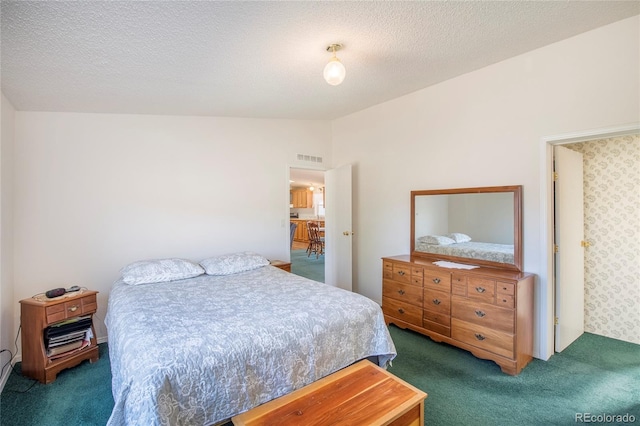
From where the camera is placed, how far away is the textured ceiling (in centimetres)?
170

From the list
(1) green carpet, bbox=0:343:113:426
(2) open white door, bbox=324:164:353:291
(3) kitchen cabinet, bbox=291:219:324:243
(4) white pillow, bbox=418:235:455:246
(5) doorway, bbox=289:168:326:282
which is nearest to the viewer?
(1) green carpet, bbox=0:343:113:426

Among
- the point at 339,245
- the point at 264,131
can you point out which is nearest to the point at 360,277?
the point at 339,245

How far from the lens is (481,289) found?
2615 millimetres

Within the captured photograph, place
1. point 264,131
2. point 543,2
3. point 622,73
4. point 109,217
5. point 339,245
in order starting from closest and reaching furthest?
point 543,2 → point 622,73 → point 109,217 → point 264,131 → point 339,245

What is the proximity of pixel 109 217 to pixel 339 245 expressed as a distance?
9.35 ft

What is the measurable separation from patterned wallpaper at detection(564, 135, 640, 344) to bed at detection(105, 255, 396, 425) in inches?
105

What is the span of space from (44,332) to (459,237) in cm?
390

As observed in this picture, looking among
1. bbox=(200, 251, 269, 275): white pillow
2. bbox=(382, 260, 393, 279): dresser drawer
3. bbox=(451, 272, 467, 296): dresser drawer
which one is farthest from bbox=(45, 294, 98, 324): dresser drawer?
bbox=(451, 272, 467, 296): dresser drawer

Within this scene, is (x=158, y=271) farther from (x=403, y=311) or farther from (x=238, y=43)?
(x=403, y=311)

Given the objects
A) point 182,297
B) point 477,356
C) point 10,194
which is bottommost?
point 477,356

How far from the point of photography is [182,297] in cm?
233

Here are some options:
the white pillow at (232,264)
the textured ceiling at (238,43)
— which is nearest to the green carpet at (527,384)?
the white pillow at (232,264)

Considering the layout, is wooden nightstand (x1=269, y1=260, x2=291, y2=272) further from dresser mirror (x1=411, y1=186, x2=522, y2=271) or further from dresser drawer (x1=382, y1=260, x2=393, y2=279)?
dresser mirror (x1=411, y1=186, x2=522, y2=271)

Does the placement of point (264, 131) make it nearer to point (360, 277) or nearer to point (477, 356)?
point (360, 277)
